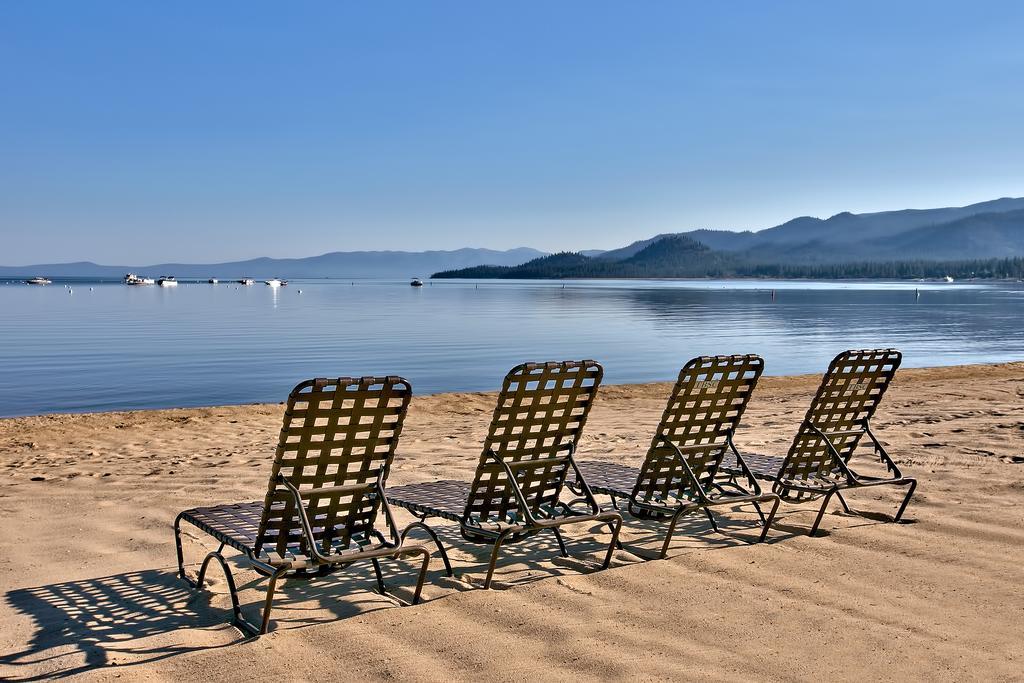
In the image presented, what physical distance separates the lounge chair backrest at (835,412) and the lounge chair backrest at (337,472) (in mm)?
3230

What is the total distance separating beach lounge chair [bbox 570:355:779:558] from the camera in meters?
5.95

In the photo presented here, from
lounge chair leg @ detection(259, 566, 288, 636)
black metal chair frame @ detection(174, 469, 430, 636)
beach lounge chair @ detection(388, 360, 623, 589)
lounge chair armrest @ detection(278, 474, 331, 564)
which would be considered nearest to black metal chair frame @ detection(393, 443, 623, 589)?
beach lounge chair @ detection(388, 360, 623, 589)

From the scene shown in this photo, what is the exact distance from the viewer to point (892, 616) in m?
4.77

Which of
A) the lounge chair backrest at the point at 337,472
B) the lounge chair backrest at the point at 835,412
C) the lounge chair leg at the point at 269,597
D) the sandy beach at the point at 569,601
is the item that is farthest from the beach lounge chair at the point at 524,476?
the lounge chair backrest at the point at 835,412

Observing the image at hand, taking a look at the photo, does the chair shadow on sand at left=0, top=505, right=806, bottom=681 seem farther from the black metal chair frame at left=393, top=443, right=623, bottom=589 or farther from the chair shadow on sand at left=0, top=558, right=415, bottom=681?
the black metal chair frame at left=393, top=443, right=623, bottom=589

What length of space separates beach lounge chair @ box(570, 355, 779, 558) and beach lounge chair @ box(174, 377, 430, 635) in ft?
6.03

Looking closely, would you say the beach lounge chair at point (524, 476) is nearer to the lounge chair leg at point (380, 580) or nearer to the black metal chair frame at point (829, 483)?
the lounge chair leg at point (380, 580)

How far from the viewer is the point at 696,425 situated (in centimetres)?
618

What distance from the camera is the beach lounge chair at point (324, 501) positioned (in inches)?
175

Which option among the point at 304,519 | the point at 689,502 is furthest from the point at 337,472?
the point at 689,502

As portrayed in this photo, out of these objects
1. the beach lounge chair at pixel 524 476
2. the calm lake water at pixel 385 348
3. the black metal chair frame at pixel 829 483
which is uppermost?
the beach lounge chair at pixel 524 476

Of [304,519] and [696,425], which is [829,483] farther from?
[304,519]

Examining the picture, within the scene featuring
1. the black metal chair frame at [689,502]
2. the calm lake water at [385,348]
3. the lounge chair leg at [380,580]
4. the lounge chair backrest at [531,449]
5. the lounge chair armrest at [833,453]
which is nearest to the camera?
the lounge chair leg at [380,580]

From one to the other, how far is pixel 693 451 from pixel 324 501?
2643 millimetres
